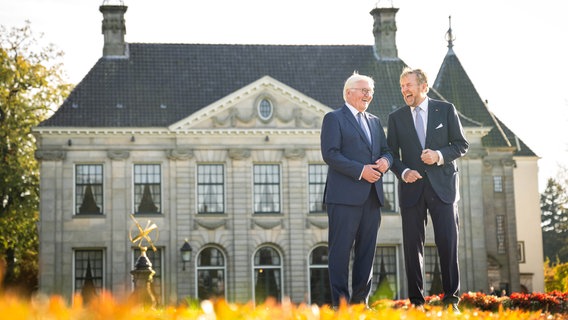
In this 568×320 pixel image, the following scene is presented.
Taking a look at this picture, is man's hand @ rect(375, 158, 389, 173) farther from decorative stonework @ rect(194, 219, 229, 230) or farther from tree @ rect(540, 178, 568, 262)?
tree @ rect(540, 178, 568, 262)

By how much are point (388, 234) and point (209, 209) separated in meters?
6.85

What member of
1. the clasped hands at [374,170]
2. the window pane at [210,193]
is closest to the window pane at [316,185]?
the window pane at [210,193]

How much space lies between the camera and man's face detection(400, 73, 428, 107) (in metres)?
8.66

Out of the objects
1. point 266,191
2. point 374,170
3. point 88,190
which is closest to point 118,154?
point 88,190

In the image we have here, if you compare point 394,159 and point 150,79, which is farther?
point 150,79

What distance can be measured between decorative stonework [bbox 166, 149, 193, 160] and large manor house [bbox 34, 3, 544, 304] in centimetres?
6

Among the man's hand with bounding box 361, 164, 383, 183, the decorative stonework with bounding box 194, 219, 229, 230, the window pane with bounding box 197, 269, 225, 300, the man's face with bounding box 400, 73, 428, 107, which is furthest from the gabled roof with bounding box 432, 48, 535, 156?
the man's hand with bounding box 361, 164, 383, 183

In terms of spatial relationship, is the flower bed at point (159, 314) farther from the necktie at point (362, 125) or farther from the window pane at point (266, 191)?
the window pane at point (266, 191)

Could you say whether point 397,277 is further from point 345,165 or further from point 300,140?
point 345,165

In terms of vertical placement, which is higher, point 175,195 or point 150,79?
point 150,79

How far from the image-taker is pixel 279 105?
127 ft

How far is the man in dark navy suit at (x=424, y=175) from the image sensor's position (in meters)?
8.48

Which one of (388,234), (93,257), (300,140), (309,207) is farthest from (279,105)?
(93,257)

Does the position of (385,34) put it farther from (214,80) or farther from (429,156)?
(429,156)
